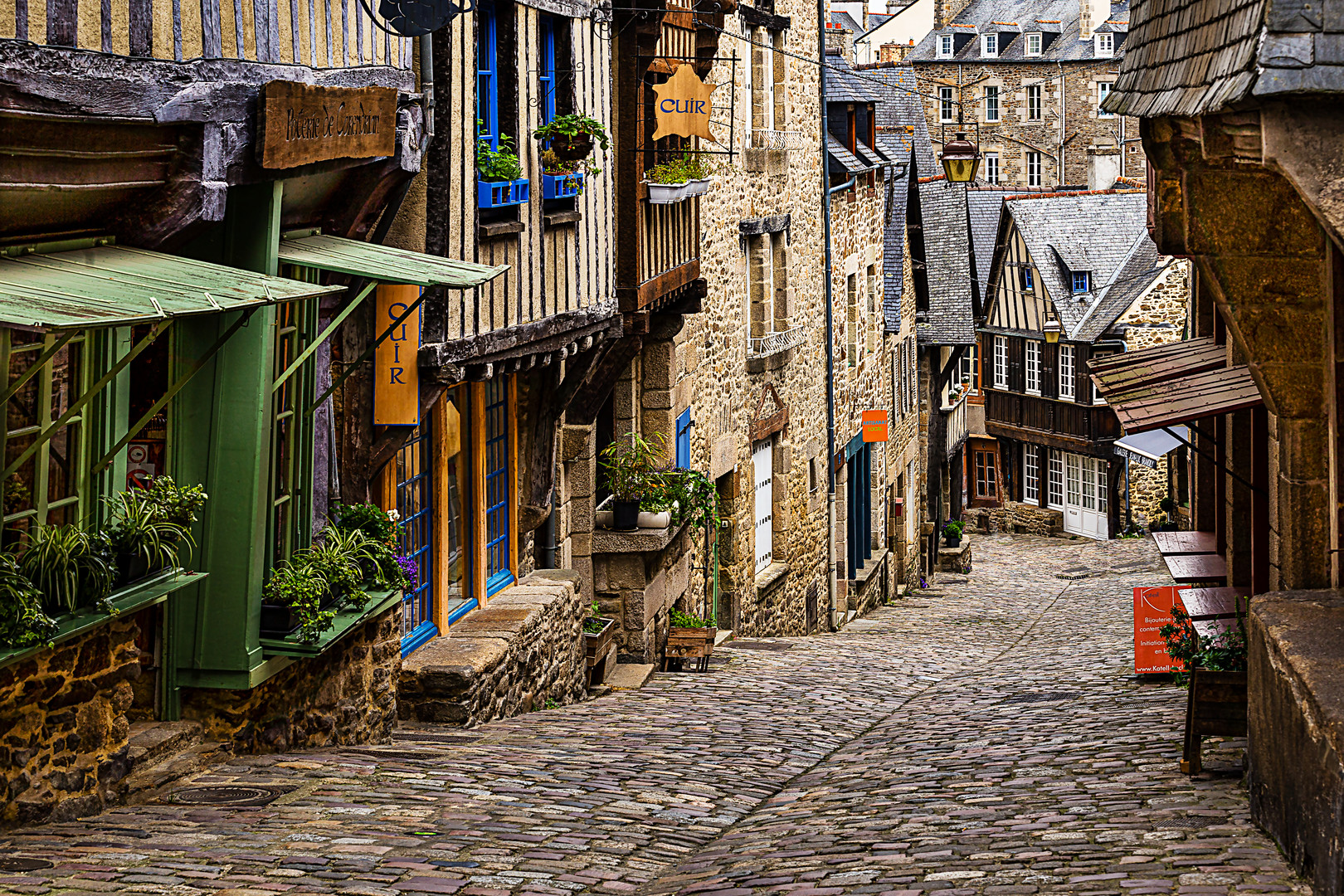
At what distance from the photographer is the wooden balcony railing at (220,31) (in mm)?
4641

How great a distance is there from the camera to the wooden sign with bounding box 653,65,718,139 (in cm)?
1076

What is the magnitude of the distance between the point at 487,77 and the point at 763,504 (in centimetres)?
830

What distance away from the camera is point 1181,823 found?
564 centimetres

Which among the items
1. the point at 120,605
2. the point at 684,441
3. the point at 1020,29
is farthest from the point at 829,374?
the point at 1020,29

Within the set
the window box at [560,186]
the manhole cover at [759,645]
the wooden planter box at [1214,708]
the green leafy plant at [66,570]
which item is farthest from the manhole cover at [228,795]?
the manhole cover at [759,645]

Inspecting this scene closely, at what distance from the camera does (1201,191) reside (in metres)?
5.96

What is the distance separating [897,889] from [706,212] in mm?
8892

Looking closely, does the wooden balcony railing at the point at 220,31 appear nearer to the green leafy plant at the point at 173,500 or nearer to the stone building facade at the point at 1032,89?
the green leafy plant at the point at 173,500

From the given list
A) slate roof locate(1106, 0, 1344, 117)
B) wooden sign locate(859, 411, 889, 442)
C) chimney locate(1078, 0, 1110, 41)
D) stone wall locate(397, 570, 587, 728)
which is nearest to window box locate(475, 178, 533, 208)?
stone wall locate(397, 570, 587, 728)

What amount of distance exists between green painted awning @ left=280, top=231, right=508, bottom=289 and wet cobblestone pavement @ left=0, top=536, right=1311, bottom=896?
2.06 meters

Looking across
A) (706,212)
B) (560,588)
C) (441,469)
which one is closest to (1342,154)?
(441,469)

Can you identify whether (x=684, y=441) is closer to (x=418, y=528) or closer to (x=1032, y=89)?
(x=418, y=528)

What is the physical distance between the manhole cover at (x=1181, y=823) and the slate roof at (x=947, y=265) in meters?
22.2

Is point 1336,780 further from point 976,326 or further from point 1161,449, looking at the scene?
point 976,326
